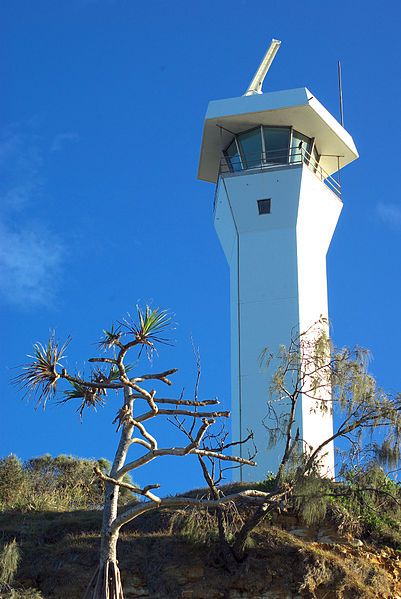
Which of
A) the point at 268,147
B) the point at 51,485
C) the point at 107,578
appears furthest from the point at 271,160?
the point at 107,578

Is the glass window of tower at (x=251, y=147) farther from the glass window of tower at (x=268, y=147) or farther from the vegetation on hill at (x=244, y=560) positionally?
the vegetation on hill at (x=244, y=560)

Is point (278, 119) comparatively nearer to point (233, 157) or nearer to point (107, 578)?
point (233, 157)

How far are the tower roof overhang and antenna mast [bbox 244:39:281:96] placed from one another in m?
2.06

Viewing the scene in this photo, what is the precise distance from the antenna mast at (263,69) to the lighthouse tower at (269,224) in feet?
7.81

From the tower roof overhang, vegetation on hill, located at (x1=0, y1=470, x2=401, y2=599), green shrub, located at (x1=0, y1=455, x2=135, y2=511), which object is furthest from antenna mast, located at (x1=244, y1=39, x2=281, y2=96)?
vegetation on hill, located at (x1=0, y1=470, x2=401, y2=599)

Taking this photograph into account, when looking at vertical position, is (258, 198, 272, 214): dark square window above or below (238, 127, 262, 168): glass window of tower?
below

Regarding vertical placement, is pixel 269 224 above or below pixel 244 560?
above

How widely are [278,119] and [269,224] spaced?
359cm

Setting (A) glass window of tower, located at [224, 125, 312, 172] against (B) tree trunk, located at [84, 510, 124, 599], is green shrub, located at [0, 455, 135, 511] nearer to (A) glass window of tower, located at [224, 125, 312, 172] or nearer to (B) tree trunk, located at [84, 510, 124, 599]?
(B) tree trunk, located at [84, 510, 124, 599]

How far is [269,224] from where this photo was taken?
95.4 ft

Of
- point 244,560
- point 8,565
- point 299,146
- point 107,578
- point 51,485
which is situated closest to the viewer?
point 107,578

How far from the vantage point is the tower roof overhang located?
97.7 feet

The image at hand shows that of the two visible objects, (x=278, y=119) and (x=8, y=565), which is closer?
(x=8, y=565)

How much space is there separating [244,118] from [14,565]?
57.1ft
